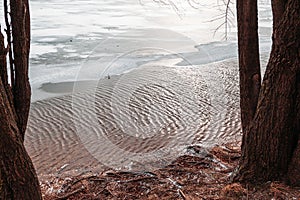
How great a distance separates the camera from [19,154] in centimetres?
208

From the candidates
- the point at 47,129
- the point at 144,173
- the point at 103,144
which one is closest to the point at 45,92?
the point at 47,129

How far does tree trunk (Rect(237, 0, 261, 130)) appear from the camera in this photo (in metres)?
2.78

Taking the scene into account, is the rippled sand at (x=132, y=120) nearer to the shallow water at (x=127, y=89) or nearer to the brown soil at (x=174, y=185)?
the shallow water at (x=127, y=89)

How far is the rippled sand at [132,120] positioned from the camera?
435cm

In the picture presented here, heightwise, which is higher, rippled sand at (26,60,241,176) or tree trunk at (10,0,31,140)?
tree trunk at (10,0,31,140)

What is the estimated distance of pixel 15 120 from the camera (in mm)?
2199

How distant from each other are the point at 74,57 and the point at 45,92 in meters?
1.73

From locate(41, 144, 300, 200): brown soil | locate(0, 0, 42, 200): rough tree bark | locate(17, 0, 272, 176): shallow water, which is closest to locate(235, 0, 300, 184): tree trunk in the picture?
locate(41, 144, 300, 200): brown soil

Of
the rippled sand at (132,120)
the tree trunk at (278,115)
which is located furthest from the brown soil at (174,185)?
the rippled sand at (132,120)

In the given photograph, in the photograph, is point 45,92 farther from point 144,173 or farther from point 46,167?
point 144,173

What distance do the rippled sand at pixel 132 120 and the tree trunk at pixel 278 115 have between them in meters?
1.27

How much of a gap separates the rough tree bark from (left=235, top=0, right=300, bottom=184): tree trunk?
1.42m

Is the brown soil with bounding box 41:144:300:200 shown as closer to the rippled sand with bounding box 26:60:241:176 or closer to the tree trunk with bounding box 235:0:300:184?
the tree trunk with bounding box 235:0:300:184

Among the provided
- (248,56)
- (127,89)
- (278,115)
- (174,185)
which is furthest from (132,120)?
(278,115)
